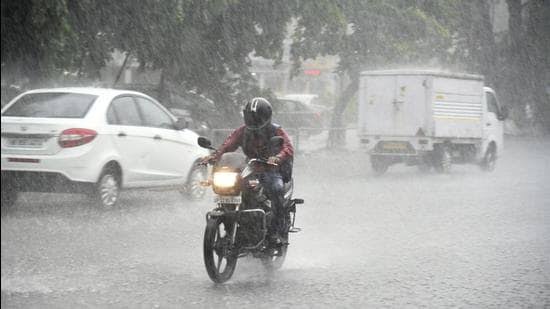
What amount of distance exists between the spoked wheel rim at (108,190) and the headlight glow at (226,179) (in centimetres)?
521

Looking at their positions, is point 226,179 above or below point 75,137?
below

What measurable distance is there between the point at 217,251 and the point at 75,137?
4923mm

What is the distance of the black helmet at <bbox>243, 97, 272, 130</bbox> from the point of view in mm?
7871

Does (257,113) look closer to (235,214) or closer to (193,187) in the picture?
(235,214)

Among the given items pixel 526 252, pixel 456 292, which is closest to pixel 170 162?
pixel 526 252

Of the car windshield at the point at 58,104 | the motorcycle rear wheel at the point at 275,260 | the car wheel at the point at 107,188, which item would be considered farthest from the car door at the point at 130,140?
the motorcycle rear wheel at the point at 275,260

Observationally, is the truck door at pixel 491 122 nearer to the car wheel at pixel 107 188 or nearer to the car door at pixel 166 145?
the car door at pixel 166 145

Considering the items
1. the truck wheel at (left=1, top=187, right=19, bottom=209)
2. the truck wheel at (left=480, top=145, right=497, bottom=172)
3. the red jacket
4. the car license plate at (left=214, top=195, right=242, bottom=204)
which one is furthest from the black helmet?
the truck wheel at (left=480, top=145, right=497, bottom=172)

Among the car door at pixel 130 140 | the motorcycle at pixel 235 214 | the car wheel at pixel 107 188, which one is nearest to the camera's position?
the motorcycle at pixel 235 214

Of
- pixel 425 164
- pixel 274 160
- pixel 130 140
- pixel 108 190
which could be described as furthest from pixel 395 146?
pixel 274 160

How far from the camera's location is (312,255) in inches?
377

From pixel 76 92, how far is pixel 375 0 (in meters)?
15.6

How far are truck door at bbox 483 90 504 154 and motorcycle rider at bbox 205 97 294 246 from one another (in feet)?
54.3

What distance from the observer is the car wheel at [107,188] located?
491 inches
